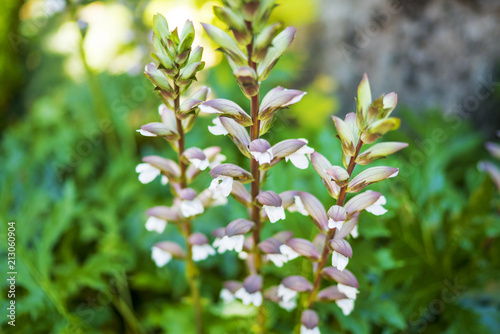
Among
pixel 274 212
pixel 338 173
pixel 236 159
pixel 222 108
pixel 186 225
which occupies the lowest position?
pixel 236 159

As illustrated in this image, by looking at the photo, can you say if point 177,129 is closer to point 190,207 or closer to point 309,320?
point 190,207

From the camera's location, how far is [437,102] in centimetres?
282

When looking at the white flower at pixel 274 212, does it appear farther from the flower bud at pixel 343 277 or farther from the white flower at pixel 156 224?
the white flower at pixel 156 224

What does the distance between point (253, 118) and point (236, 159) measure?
4.97ft

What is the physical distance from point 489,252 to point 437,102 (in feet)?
4.90

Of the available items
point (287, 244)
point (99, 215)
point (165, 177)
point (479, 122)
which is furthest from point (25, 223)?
point (479, 122)

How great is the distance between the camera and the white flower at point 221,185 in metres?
0.88

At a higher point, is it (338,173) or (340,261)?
(338,173)

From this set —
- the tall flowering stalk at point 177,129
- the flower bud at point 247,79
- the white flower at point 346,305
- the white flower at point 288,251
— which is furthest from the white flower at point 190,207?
the white flower at point 346,305

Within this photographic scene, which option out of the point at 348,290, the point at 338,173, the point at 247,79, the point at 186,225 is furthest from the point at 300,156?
the point at 186,225

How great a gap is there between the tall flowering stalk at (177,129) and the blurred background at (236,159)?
474mm

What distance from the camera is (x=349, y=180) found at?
2.85 ft

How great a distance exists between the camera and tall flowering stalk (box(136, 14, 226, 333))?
34.9 inches

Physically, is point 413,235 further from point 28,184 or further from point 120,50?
point 120,50
